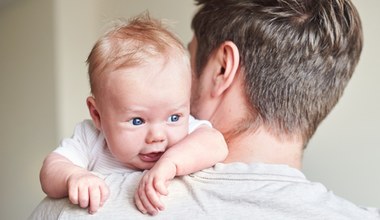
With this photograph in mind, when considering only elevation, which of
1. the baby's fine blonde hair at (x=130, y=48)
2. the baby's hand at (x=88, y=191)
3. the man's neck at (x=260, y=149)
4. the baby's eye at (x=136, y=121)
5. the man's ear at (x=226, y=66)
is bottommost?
the man's neck at (x=260, y=149)

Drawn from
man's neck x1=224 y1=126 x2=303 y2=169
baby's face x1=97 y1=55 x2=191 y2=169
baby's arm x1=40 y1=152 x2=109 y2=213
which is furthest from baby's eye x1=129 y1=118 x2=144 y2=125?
man's neck x1=224 y1=126 x2=303 y2=169

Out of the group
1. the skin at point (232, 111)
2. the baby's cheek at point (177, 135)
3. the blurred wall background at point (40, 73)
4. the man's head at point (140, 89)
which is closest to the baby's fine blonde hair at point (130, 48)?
the man's head at point (140, 89)

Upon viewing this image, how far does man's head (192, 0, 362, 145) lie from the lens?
1.14m

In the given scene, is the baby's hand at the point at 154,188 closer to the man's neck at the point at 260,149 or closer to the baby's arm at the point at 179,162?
the baby's arm at the point at 179,162

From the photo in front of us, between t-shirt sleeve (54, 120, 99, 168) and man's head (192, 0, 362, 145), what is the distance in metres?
0.32

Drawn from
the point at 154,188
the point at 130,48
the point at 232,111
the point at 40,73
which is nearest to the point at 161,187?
the point at 154,188

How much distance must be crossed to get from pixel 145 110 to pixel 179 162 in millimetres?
103

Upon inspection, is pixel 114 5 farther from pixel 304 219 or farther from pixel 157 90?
pixel 304 219

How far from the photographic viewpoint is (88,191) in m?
Answer: 0.86

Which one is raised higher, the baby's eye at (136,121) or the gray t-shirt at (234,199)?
the baby's eye at (136,121)

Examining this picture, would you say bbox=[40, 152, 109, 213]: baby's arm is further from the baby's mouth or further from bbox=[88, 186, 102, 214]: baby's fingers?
the baby's mouth

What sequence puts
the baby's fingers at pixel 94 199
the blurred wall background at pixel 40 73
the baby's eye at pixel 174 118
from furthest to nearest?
the blurred wall background at pixel 40 73
the baby's eye at pixel 174 118
the baby's fingers at pixel 94 199

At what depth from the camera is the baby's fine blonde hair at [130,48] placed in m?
0.92

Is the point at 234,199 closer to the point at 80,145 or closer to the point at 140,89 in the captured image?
the point at 140,89
